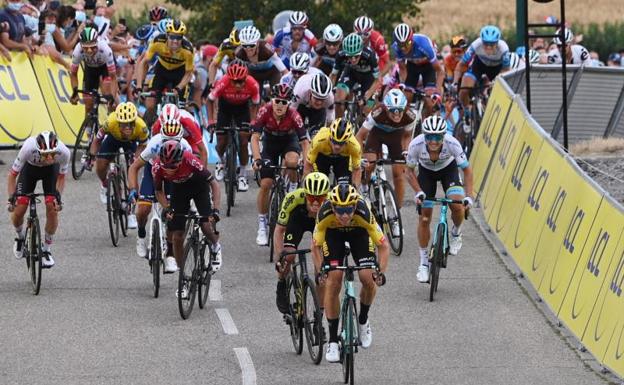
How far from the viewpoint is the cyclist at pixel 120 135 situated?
1933 cm

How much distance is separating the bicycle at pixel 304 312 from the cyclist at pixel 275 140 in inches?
172

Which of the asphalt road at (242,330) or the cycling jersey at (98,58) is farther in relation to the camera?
the cycling jersey at (98,58)

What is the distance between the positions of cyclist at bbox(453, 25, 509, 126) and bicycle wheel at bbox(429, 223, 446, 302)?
814cm

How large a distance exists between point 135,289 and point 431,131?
12.0 feet

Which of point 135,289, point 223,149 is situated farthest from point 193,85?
point 135,289

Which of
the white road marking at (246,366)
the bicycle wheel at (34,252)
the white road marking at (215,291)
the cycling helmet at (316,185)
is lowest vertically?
the white road marking at (215,291)

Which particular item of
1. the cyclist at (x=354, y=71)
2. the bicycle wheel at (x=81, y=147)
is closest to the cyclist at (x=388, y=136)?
the cyclist at (x=354, y=71)

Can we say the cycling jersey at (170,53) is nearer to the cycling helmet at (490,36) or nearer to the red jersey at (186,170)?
the cycling helmet at (490,36)

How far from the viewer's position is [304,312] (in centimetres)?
1486

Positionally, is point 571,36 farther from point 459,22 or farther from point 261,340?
point 459,22

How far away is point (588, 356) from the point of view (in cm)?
1520

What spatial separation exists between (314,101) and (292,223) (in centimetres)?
489

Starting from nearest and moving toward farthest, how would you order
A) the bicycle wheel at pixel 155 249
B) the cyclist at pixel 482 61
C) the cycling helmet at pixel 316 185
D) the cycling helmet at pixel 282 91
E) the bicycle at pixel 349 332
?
the bicycle at pixel 349 332, the cycling helmet at pixel 316 185, the bicycle wheel at pixel 155 249, the cycling helmet at pixel 282 91, the cyclist at pixel 482 61

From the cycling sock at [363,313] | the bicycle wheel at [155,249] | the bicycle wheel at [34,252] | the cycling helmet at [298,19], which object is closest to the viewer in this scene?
the cycling sock at [363,313]
